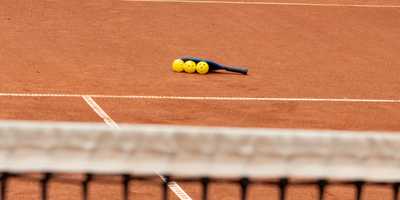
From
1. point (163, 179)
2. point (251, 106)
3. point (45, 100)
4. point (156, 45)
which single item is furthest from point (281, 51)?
point (163, 179)

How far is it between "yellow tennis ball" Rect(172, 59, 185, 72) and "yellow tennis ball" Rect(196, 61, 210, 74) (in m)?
0.29

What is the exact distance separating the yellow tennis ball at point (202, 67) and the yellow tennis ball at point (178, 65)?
0.96ft

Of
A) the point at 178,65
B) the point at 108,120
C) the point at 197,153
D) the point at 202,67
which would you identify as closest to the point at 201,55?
the point at 178,65

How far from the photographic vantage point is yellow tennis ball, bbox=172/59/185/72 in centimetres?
2158

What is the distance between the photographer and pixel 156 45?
81.4 ft

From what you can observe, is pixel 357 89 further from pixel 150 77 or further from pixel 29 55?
pixel 29 55

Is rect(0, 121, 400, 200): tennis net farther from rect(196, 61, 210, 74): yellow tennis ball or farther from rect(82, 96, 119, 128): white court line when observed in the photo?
rect(196, 61, 210, 74): yellow tennis ball

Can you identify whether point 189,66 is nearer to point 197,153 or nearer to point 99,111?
point 99,111

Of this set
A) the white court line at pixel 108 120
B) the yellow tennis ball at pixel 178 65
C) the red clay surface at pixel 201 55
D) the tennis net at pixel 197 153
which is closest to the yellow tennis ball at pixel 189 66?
the yellow tennis ball at pixel 178 65

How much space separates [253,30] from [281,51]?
9.13 feet

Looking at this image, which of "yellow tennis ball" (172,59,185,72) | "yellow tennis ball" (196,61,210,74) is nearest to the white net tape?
"yellow tennis ball" (196,61,210,74)

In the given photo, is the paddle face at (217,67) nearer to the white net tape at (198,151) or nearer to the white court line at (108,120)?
the white court line at (108,120)

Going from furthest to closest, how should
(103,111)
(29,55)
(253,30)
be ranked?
(253,30) < (29,55) < (103,111)

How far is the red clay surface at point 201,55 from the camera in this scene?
58.1 feet
